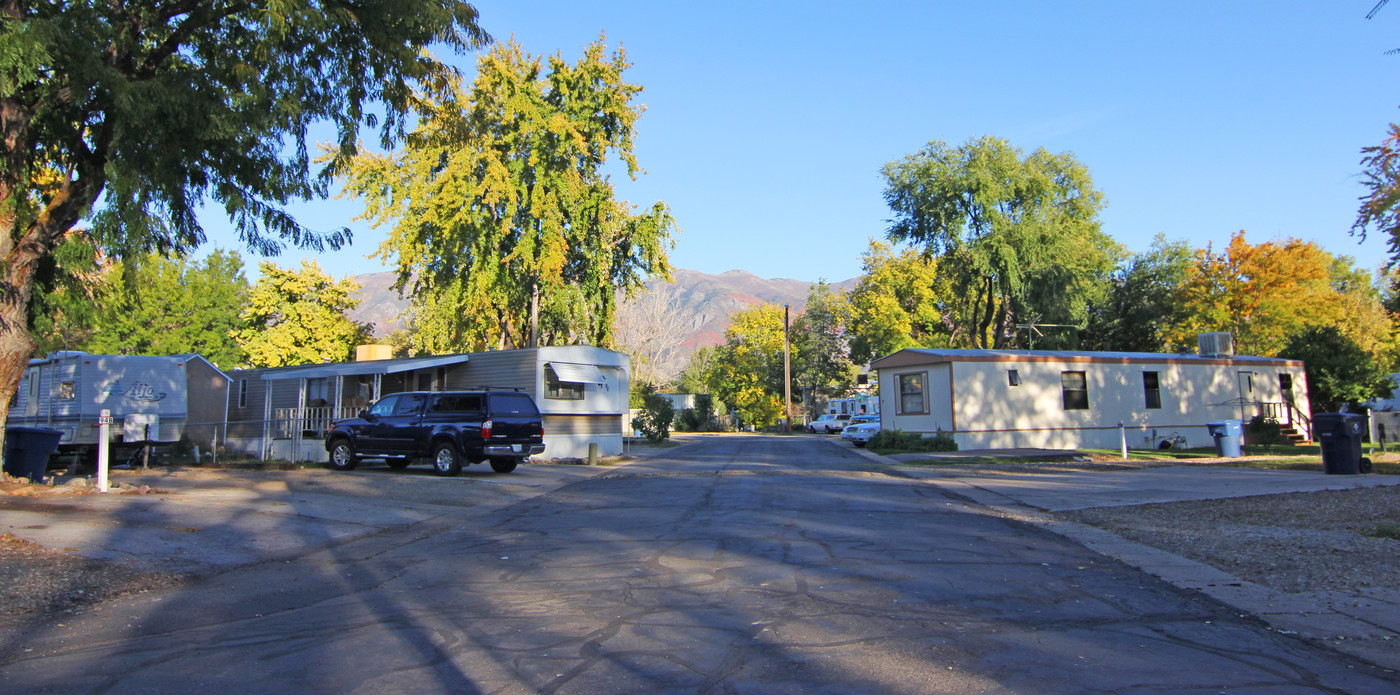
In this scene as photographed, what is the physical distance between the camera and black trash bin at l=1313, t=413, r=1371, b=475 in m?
15.6

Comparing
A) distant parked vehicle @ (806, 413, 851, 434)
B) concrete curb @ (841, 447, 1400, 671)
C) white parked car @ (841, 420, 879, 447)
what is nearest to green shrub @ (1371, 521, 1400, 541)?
concrete curb @ (841, 447, 1400, 671)

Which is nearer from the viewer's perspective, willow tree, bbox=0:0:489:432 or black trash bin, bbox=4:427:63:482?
willow tree, bbox=0:0:489:432

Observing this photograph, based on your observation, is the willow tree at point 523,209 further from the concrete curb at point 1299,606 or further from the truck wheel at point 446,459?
the concrete curb at point 1299,606

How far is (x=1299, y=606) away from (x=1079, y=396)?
25.6m

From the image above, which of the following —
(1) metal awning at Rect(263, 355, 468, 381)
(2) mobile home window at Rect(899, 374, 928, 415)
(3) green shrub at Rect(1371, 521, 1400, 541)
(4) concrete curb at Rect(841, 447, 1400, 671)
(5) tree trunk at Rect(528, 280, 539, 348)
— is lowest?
(4) concrete curb at Rect(841, 447, 1400, 671)

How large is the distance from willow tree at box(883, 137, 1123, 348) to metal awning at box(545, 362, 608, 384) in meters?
22.3

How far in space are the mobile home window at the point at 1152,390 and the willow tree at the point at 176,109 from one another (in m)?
27.0

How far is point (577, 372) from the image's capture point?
78.8 ft

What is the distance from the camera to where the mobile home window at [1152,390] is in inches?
1209

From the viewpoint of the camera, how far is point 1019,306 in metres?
44.2

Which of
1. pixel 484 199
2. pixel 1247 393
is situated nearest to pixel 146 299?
pixel 484 199

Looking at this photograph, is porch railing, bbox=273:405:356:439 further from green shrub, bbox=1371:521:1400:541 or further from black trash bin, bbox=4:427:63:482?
green shrub, bbox=1371:521:1400:541

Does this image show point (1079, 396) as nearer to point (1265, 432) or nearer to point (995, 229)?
point (1265, 432)

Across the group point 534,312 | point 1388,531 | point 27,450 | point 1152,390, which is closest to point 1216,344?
point 1152,390
